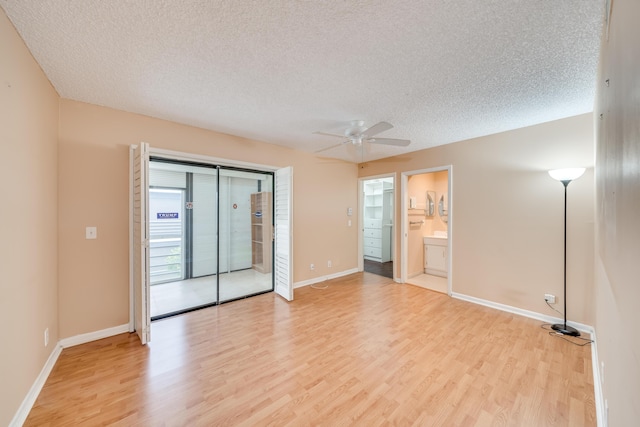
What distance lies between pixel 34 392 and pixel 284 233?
2.73 m

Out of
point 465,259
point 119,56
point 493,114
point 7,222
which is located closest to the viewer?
point 7,222

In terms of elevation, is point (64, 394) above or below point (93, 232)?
below

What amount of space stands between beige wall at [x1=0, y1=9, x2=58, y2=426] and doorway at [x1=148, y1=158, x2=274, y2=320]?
4.12 feet

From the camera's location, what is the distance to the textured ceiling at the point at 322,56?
55.1 inches

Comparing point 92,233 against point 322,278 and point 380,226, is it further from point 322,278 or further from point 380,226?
point 380,226

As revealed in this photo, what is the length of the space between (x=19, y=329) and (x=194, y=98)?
7.31 feet

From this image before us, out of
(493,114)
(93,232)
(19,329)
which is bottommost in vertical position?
(19,329)

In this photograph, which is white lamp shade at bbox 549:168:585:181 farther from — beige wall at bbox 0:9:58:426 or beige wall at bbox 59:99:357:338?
beige wall at bbox 0:9:58:426

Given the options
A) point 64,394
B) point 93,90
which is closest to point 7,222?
point 64,394

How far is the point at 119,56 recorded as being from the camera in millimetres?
1804

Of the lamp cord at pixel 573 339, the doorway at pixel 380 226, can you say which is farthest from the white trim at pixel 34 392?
the doorway at pixel 380 226

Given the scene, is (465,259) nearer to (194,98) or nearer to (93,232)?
(194,98)

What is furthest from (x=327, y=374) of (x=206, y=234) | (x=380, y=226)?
(x=380, y=226)

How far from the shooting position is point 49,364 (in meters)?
2.10
